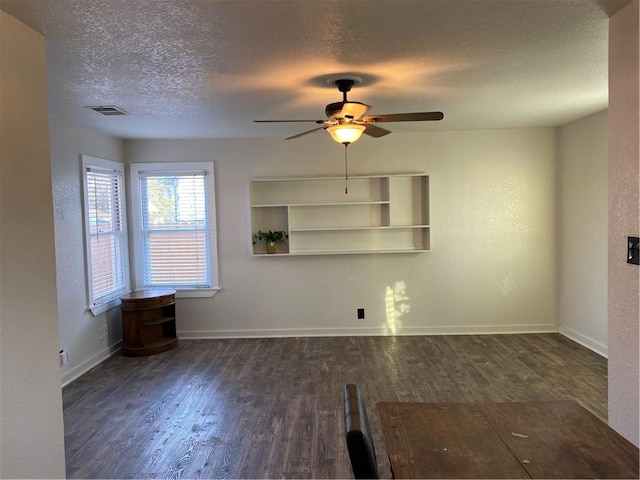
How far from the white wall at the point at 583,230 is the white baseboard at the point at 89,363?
5123 millimetres

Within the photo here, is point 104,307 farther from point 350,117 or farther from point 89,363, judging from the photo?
point 350,117

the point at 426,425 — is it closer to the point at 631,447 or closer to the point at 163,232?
the point at 631,447

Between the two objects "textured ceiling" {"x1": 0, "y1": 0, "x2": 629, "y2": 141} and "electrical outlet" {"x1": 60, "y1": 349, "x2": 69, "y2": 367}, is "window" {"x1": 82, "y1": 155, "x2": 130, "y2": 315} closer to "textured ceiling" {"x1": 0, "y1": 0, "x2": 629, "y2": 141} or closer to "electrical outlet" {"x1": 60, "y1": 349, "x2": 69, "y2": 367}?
"electrical outlet" {"x1": 60, "y1": 349, "x2": 69, "y2": 367}

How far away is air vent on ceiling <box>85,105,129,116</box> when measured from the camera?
12.0 feet

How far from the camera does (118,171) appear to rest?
5.19 metres

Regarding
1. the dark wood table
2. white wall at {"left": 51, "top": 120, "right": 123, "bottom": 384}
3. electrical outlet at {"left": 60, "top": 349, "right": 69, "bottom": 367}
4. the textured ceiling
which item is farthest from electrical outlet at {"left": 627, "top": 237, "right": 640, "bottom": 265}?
electrical outlet at {"left": 60, "top": 349, "right": 69, "bottom": 367}

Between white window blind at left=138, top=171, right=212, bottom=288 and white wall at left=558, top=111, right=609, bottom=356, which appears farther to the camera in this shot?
white window blind at left=138, top=171, right=212, bottom=288

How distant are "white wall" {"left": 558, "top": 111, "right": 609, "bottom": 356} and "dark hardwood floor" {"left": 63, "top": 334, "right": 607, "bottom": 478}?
0.98 ft

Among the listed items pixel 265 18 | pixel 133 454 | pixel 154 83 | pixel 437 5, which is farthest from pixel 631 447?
pixel 154 83

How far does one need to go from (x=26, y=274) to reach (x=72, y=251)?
2.36 metres

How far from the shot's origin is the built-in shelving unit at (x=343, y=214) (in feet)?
17.6

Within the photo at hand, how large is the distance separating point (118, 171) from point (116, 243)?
0.83 meters

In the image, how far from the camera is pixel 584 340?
488 cm

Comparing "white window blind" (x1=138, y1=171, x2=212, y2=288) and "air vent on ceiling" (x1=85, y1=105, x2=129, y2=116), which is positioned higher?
"air vent on ceiling" (x1=85, y1=105, x2=129, y2=116)
